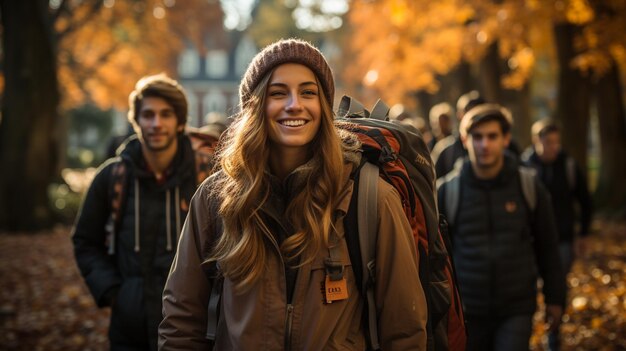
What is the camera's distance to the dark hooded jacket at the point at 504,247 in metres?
4.73

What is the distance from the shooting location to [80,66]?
29.5 m

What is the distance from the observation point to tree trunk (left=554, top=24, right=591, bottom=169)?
50.1ft

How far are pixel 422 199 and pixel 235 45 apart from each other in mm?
70497

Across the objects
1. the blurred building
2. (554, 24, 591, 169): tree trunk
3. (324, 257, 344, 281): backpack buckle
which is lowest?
(324, 257, 344, 281): backpack buckle

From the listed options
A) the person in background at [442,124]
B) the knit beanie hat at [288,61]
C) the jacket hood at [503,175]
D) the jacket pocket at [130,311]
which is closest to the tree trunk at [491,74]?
the person in background at [442,124]

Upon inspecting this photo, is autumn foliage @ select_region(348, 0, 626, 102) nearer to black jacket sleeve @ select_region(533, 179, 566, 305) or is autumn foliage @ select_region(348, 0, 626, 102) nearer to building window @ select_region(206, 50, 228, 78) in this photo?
black jacket sleeve @ select_region(533, 179, 566, 305)

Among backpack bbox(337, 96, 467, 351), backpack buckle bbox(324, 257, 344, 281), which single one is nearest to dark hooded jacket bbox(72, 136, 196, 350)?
backpack bbox(337, 96, 467, 351)

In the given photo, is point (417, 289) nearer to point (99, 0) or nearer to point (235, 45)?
point (99, 0)

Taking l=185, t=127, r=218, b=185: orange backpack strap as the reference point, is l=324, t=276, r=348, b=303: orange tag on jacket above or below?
below

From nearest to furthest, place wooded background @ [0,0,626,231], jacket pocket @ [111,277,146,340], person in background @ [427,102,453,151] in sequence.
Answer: jacket pocket @ [111,277,146,340] < person in background @ [427,102,453,151] < wooded background @ [0,0,626,231]

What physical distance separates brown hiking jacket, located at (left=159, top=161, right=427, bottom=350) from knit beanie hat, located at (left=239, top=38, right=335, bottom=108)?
1.53 ft

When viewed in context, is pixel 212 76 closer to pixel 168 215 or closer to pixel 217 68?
pixel 217 68

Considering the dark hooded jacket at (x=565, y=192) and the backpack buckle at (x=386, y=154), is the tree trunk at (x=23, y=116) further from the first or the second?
the backpack buckle at (x=386, y=154)

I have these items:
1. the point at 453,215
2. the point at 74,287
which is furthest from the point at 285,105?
the point at 74,287
